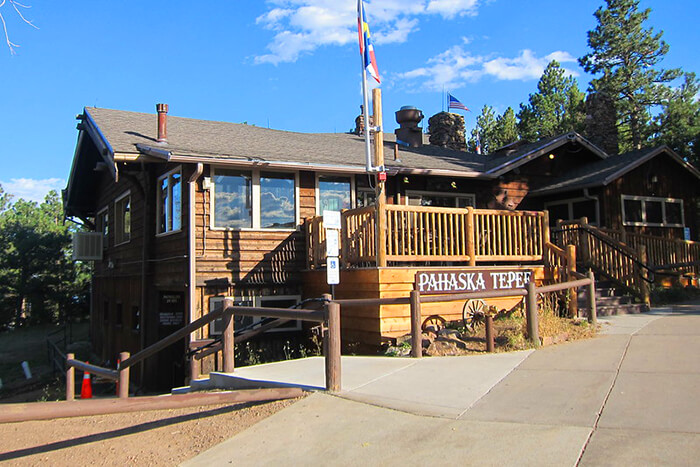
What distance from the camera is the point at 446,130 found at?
25375mm

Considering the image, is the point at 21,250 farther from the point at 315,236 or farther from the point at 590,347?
the point at 590,347

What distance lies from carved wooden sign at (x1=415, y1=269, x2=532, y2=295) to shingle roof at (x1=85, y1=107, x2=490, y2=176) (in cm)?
357

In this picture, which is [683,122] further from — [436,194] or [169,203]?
[169,203]

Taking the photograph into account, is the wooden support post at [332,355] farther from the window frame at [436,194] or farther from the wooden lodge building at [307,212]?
the window frame at [436,194]

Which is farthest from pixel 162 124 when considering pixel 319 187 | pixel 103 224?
pixel 103 224

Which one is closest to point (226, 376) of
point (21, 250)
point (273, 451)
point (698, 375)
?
point (273, 451)

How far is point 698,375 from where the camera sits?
642 centimetres

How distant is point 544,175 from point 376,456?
14944 millimetres

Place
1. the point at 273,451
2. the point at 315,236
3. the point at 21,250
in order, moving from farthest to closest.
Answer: the point at 21,250, the point at 315,236, the point at 273,451

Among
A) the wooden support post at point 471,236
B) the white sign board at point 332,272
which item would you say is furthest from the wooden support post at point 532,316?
the white sign board at point 332,272

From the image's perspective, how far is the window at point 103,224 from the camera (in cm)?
1981

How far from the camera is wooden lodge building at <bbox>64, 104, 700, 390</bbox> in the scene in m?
11.2

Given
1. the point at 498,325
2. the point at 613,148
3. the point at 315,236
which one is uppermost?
the point at 613,148

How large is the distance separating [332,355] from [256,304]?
22.0 feet
